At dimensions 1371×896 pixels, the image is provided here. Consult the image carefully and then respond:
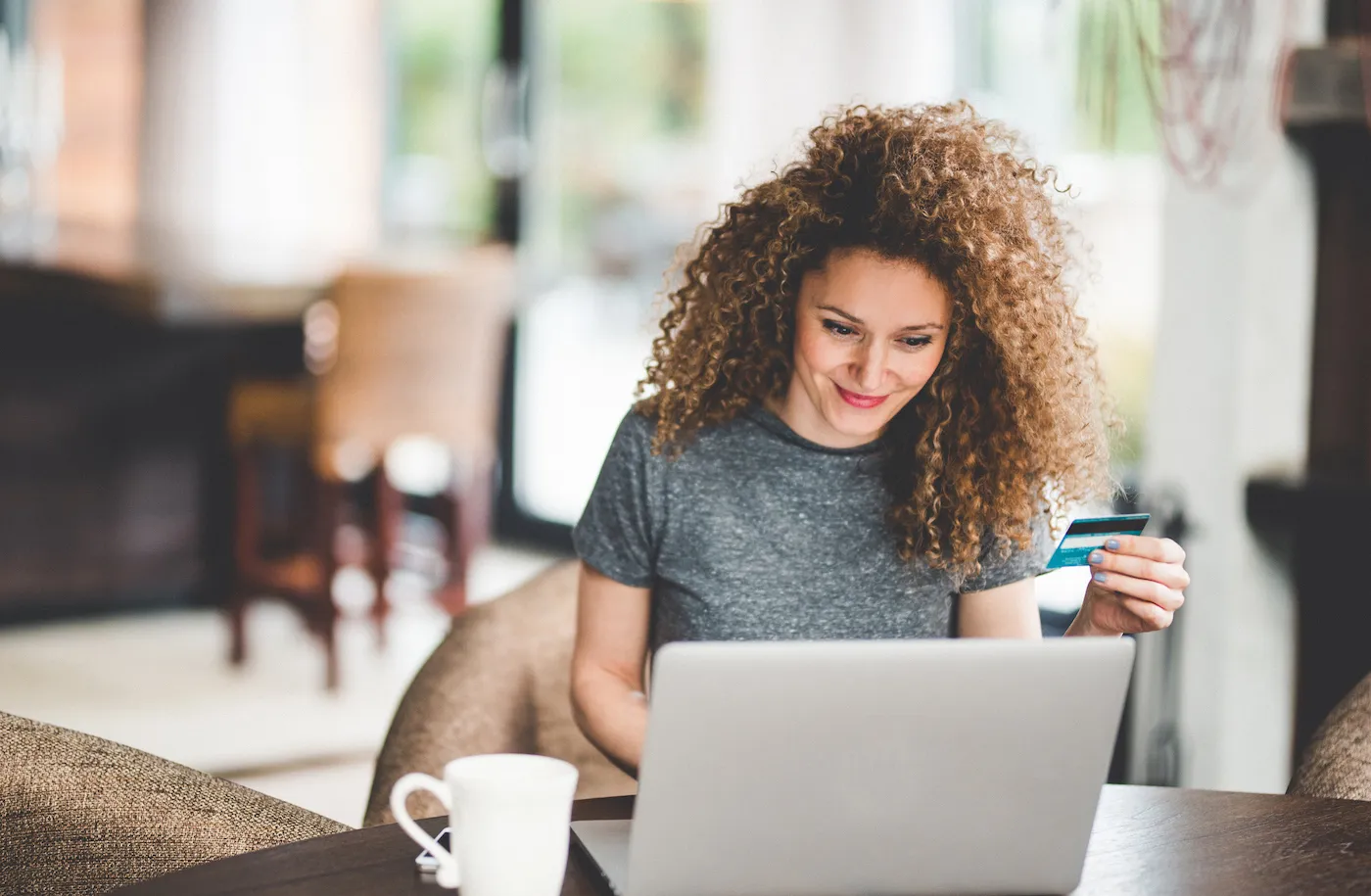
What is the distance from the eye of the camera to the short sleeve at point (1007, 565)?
59.9 inches

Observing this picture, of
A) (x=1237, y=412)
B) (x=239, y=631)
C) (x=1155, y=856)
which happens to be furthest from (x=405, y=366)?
(x=1155, y=856)

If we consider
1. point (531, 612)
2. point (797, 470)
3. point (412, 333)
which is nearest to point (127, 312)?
point (412, 333)

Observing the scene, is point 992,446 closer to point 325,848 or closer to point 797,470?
point 797,470

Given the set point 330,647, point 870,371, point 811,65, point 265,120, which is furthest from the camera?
point 265,120

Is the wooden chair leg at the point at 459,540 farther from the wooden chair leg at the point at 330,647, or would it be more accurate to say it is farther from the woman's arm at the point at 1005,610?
the woman's arm at the point at 1005,610

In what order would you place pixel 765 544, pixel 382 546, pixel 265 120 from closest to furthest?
pixel 765 544 → pixel 382 546 → pixel 265 120

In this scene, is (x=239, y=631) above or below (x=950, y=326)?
below

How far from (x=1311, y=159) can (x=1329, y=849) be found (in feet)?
5.69

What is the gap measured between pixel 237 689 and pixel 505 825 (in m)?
3.20

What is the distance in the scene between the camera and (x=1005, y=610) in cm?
154

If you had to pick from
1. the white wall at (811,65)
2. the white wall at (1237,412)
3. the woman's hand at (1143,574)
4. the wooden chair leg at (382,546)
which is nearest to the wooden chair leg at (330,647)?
the wooden chair leg at (382,546)

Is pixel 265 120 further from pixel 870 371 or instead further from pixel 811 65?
pixel 870 371

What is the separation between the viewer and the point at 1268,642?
2609 mm

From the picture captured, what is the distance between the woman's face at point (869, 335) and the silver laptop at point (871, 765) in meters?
0.51
